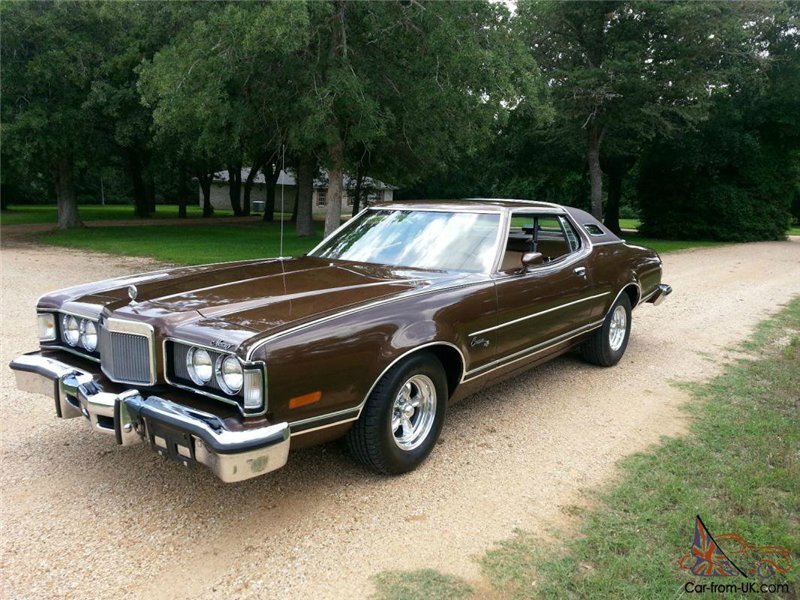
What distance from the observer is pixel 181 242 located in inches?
768

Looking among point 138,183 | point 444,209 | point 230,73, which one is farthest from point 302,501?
point 138,183

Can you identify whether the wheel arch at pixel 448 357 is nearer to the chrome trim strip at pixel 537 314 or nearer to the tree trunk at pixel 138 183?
the chrome trim strip at pixel 537 314

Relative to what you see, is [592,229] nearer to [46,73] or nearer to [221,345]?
[221,345]

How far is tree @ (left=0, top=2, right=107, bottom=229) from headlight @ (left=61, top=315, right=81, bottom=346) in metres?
16.5

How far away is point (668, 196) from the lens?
27406 mm

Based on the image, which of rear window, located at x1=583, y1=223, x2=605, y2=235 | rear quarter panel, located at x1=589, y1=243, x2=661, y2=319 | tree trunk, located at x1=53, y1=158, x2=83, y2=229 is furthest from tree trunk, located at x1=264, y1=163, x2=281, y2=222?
rear window, located at x1=583, y1=223, x2=605, y2=235

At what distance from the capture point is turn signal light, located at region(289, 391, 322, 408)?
290 cm

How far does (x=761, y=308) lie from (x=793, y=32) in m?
19.5

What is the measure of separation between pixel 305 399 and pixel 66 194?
78.9 feet

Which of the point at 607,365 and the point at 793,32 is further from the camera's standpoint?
the point at 793,32

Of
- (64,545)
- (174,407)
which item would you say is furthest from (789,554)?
(64,545)

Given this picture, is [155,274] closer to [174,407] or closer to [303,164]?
[174,407]

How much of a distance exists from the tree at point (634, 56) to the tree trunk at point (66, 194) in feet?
56.0

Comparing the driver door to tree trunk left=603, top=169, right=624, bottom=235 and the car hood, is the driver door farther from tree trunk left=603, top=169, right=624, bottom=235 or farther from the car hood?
tree trunk left=603, top=169, right=624, bottom=235
